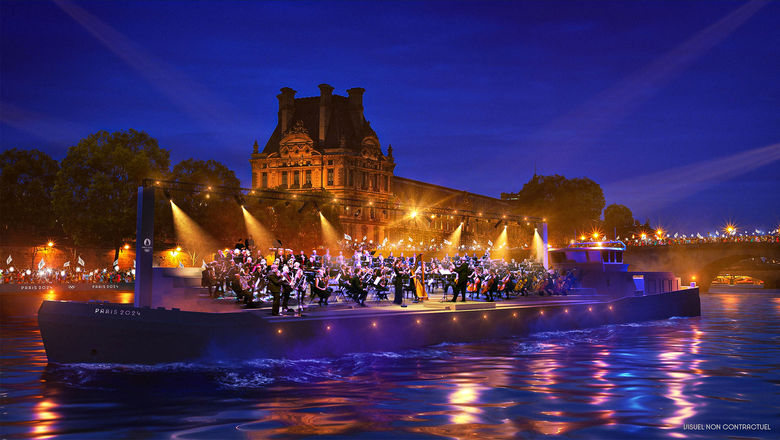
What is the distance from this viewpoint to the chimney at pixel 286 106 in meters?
120

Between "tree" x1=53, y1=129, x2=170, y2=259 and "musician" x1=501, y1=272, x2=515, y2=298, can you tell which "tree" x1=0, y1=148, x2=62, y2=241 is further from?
"musician" x1=501, y1=272, x2=515, y2=298

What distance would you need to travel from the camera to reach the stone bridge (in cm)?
8025

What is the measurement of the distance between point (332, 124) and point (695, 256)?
62366 mm

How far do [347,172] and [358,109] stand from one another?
41.5 ft

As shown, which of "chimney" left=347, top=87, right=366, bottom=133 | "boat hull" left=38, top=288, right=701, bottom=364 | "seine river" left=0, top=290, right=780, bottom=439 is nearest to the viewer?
"seine river" left=0, top=290, right=780, bottom=439

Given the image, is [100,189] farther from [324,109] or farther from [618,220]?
[618,220]

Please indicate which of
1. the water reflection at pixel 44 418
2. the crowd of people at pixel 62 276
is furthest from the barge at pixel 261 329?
the crowd of people at pixel 62 276

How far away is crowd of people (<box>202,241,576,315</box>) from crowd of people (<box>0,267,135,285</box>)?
27.5 meters

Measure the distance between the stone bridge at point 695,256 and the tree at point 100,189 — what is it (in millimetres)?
56734

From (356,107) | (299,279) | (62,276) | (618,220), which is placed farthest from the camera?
(618,220)

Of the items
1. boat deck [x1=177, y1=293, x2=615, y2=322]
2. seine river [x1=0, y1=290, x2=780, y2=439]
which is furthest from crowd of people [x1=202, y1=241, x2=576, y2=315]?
seine river [x1=0, y1=290, x2=780, y2=439]

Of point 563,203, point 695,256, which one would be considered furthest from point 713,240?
point 563,203

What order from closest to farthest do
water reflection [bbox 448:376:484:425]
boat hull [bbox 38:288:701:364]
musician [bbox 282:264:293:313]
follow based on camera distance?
water reflection [bbox 448:376:484:425]
boat hull [bbox 38:288:701:364]
musician [bbox 282:264:293:313]

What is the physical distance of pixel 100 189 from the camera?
6075 centimetres
